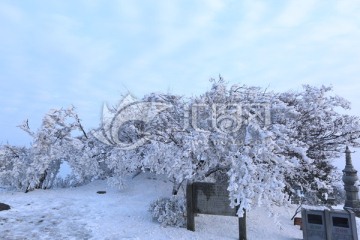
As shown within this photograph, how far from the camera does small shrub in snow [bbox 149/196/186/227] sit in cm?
866

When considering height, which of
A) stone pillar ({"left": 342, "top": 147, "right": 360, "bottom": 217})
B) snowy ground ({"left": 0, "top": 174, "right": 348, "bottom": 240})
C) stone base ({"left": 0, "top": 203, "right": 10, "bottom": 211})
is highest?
stone pillar ({"left": 342, "top": 147, "right": 360, "bottom": 217})

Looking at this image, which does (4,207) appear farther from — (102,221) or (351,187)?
(351,187)

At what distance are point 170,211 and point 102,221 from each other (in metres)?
2.11

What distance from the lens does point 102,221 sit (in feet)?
29.6

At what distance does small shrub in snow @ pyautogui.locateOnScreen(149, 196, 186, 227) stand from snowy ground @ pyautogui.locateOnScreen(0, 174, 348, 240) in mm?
228

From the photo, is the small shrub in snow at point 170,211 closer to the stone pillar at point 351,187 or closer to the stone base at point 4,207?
the stone base at point 4,207

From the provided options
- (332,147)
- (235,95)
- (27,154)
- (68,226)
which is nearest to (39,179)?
(27,154)

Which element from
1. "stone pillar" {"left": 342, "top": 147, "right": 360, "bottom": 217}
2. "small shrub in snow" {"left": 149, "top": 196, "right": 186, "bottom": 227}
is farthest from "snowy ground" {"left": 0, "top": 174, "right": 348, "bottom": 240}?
"stone pillar" {"left": 342, "top": 147, "right": 360, "bottom": 217}

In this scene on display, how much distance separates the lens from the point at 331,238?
8328mm

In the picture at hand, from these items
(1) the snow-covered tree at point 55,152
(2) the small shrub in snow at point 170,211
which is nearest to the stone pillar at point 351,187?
(2) the small shrub in snow at point 170,211

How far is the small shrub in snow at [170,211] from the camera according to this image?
866 centimetres

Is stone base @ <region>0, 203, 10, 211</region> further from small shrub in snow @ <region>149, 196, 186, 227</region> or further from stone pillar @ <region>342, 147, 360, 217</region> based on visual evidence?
stone pillar @ <region>342, 147, 360, 217</region>

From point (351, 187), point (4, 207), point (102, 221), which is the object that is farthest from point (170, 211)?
point (351, 187)

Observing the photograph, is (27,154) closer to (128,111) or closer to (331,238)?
(128,111)
